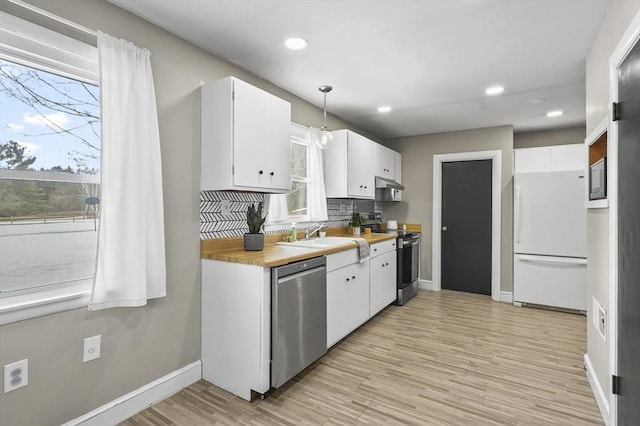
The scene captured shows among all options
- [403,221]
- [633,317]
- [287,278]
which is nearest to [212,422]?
[287,278]

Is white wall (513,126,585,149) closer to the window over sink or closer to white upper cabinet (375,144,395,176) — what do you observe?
white upper cabinet (375,144,395,176)

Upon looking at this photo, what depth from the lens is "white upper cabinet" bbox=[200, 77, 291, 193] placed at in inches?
91.8

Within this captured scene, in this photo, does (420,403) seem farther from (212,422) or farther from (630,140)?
(630,140)

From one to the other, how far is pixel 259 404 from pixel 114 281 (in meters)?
1.19

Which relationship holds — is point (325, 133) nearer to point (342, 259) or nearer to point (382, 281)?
point (342, 259)

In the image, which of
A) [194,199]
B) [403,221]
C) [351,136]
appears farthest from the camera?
[403,221]

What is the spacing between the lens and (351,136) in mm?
3938

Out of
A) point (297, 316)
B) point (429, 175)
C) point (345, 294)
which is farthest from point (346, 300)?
point (429, 175)

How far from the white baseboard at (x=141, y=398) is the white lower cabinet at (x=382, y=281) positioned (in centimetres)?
190

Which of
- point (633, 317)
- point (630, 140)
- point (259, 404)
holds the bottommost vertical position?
point (259, 404)

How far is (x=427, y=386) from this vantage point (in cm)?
234

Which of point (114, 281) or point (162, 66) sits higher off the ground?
point (162, 66)

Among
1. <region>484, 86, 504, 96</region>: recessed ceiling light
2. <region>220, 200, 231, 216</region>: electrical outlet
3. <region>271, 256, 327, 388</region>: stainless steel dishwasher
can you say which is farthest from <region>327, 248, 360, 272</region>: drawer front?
<region>484, 86, 504, 96</region>: recessed ceiling light

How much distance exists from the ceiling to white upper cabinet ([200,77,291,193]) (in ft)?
1.19
